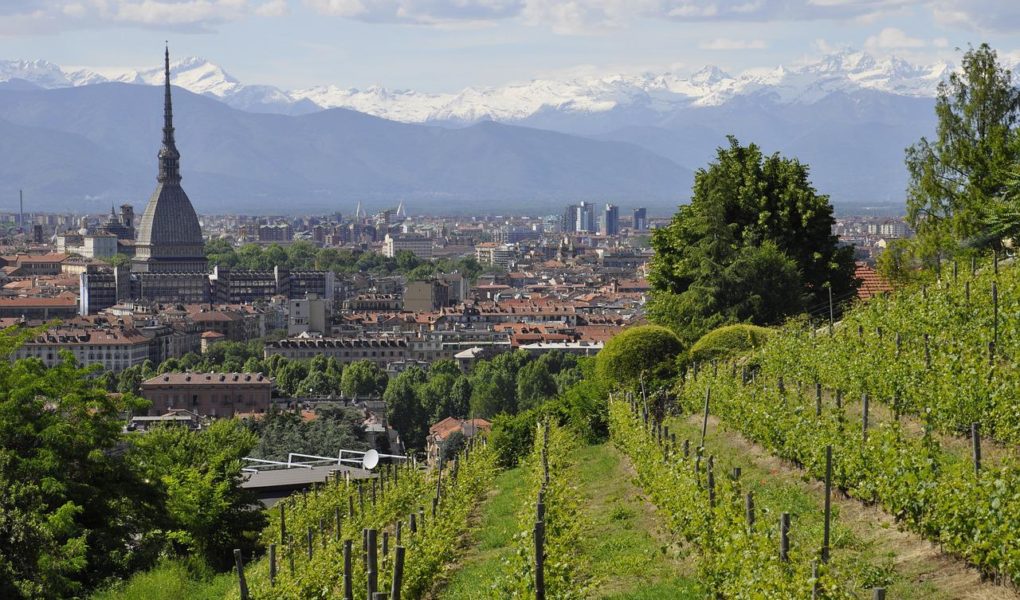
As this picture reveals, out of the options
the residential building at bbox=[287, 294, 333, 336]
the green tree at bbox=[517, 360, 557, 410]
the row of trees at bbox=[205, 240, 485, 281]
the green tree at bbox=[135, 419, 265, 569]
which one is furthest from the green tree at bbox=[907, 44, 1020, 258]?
the row of trees at bbox=[205, 240, 485, 281]

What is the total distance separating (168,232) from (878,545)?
179 meters

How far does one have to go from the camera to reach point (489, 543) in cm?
1522

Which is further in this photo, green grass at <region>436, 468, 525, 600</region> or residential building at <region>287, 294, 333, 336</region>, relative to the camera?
residential building at <region>287, 294, 333, 336</region>

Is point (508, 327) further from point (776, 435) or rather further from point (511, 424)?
point (776, 435)

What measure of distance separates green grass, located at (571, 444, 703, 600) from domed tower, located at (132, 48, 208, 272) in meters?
165

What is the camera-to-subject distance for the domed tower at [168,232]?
179 meters

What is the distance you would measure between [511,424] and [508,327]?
8414cm

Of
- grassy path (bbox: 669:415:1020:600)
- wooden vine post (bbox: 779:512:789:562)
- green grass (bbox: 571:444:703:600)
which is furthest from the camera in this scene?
green grass (bbox: 571:444:703:600)

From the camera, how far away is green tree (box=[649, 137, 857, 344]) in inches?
1168

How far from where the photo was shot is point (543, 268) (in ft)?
652

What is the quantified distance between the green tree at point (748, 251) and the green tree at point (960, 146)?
196cm

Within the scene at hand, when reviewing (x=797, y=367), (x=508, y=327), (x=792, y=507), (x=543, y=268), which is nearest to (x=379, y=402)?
(x=508, y=327)

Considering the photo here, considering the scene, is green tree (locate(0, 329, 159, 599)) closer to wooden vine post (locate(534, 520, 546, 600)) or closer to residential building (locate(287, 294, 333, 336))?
wooden vine post (locate(534, 520, 546, 600))

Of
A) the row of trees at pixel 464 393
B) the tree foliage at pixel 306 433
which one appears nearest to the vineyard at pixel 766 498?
the tree foliage at pixel 306 433
